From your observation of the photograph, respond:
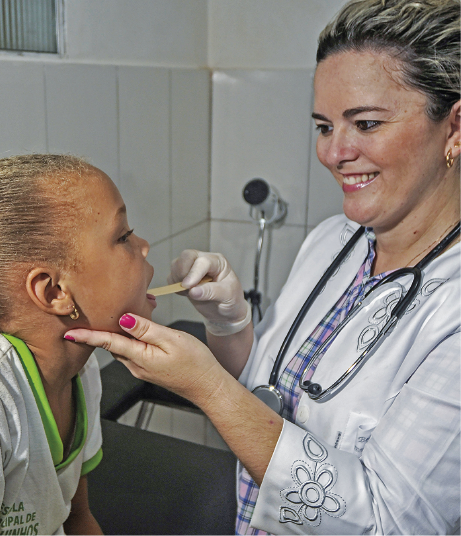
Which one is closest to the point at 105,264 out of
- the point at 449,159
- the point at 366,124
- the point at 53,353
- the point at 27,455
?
the point at 53,353

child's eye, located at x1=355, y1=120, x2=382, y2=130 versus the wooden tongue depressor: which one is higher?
child's eye, located at x1=355, y1=120, x2=382, y2=130

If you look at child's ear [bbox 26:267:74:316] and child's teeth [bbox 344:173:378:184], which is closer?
child's ear [bbox 26:267:74:316]

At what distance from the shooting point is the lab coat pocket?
986 millimetres

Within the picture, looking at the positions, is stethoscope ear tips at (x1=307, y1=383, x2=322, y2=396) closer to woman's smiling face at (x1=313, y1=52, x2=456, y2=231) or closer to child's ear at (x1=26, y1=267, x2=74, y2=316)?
woman's smiling face at (x1=313, y1=52, x2=456, y2=231)

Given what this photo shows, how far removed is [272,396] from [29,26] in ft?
3.52

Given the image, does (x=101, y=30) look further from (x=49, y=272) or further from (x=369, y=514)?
(x=369, y=514)

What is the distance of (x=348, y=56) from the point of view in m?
→ 1.06

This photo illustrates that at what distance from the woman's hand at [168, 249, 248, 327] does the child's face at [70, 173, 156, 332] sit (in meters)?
0.23

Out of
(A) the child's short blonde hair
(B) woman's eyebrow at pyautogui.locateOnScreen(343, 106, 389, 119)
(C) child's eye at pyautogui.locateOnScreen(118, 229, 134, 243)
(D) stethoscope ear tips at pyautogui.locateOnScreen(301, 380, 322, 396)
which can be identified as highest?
(B) woman's eyebrow at pyautogui.locateOnScreen(343, 106, 389, 119)

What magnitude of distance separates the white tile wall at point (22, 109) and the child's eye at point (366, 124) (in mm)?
724

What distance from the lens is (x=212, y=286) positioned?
1207mm

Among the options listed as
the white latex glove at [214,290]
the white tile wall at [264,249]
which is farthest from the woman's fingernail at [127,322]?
the white tile wall at [264,249]

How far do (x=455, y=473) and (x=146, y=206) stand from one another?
53.2 inches

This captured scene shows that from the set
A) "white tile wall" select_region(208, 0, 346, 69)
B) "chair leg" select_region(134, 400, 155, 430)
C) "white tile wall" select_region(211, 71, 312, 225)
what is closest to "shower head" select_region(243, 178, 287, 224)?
"white tile wall" select_region(211, 71, 312, 225)
